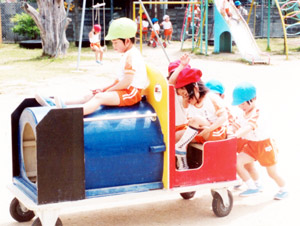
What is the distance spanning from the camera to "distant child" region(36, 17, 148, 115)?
3738 millimetres

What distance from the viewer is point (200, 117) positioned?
402cm

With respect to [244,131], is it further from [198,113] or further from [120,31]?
[120,31]

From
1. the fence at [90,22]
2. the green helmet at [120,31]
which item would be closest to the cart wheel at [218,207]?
the green helmet at [120,31]

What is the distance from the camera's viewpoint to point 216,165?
12.9 ft

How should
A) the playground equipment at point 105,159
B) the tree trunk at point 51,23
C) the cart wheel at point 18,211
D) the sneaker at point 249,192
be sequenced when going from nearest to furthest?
the playground equipment at point 105,159
the cart wheel at point 18,211
the sneaker at point 249,192
the tree trunk at point 51,23

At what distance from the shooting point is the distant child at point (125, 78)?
3738 mm

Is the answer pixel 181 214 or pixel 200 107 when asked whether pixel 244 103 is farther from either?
pixel 181 214

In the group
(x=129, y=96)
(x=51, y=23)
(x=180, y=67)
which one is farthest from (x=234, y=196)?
(x=51, y=23)

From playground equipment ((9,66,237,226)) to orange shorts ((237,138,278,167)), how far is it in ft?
1.35

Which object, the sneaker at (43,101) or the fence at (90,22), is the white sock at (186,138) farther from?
the fence at (90,22)

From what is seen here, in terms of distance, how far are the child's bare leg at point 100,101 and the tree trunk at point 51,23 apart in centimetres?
1310

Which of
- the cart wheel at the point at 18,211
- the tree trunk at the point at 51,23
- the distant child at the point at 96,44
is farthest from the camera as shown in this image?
the tree trunk at the point at 51,23

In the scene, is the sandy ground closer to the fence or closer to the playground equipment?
the playground equipment

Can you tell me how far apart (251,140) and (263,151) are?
0.13m
